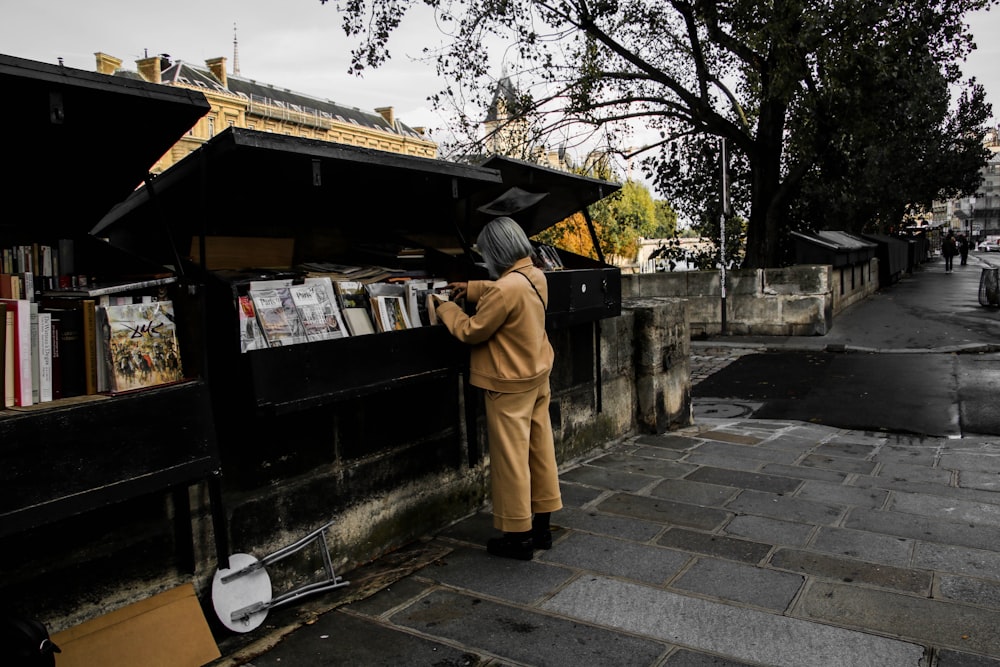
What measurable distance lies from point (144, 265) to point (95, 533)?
1.09 m

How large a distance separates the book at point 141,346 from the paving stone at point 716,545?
270 cm

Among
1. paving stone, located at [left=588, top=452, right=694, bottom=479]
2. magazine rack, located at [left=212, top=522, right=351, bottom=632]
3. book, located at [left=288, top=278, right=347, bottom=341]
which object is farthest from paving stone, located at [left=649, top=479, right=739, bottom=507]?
book, located at [left=288, top=278, right=347, bottom=341]

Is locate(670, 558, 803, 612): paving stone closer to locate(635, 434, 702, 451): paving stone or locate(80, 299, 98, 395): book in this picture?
locate(80, 299, 98, 395): book

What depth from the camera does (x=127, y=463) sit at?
2584 mm

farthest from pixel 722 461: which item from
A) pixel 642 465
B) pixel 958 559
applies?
pixel 958 559

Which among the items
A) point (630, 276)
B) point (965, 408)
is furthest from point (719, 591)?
point (630, 276)

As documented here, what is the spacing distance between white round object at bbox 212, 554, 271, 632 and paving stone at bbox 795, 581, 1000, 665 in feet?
7.65

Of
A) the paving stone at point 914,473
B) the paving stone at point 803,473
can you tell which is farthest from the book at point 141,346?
the paving stone at point 914,473

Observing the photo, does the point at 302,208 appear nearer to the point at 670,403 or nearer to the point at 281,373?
the point at 281,373

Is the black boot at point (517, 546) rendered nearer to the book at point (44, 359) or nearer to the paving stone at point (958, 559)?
the paving stone at point (958, 559)

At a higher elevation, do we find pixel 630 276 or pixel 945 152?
pixel 945 152

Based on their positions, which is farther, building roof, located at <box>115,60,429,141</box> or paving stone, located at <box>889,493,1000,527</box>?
building roof, located at <box>115,60,429,141</box>

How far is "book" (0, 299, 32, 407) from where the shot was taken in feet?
8.19

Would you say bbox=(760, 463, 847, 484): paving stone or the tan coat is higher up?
the tan coat
